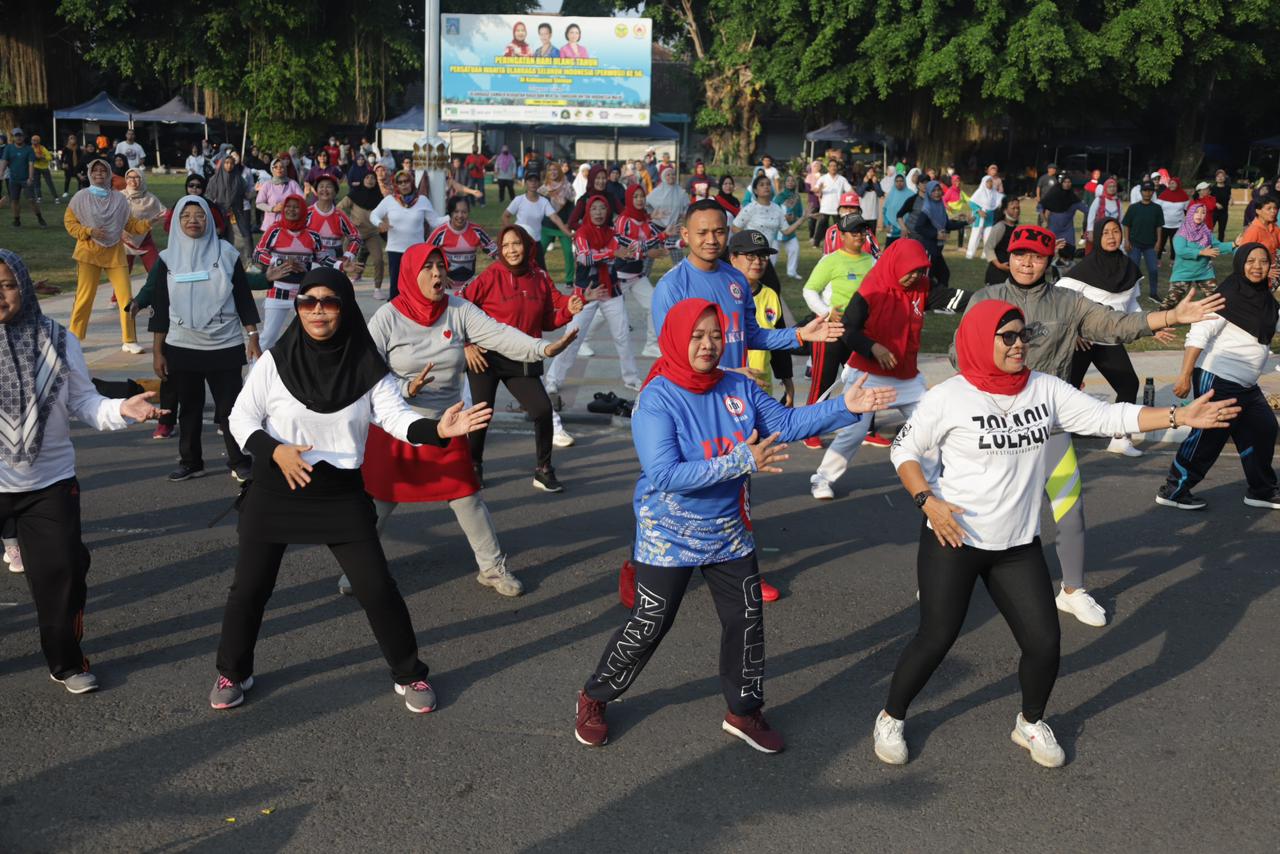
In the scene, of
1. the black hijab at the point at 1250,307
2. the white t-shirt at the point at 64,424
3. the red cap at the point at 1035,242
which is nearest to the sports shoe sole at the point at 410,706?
the white t-shirt at the point at 64,424

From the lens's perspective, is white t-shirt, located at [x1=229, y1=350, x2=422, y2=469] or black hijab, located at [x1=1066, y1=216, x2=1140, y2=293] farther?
black hijab, located at [x1=1066, y1=216, x2=1140, y2=293]

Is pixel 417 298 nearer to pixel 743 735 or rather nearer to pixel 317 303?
pixel 317 303

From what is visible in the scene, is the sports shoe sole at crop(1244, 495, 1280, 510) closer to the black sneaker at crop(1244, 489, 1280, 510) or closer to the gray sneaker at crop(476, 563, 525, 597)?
the black sneaker at crop(1244, 489, 1280, 510)

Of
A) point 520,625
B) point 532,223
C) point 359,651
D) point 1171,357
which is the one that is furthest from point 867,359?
point 532,223

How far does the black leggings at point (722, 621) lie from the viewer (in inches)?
189

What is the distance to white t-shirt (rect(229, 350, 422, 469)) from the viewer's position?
502cm

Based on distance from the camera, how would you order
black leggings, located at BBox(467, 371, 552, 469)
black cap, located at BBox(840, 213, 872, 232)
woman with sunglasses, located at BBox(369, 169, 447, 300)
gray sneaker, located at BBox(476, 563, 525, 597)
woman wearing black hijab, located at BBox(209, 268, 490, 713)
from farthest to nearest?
woman with sunglasses, located at BBox(369, 169, 447, 300), black cap, located at BBox(840, 213, 872, 232), black leggings, located at BBox(467, 371, 552, 469), gray sneaker, located at BBox(476, 563, 525, 597), woman wearing black hijab, located at BBox(209, 268, 490, 713)

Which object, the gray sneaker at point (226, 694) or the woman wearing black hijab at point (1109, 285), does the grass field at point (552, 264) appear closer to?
the woman wearing black hijab at point (1109, 285)

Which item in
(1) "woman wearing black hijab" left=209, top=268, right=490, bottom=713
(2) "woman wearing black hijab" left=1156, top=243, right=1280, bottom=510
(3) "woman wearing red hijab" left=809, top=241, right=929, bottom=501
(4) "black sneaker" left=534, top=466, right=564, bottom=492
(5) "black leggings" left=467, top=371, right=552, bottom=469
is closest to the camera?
(1) "woman wearing black hijab" left=209, top=268, right=490, bottom=713

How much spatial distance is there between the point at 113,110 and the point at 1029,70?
3129cm

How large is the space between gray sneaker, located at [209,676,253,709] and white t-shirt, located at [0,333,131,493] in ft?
3.62

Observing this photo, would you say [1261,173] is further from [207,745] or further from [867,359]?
[207,745]

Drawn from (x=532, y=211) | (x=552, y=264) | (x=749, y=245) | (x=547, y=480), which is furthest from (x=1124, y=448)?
(x=552, y=264)

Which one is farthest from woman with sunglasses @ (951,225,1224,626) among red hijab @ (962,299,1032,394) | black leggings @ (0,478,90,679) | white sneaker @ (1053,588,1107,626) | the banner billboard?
the banner billboard
